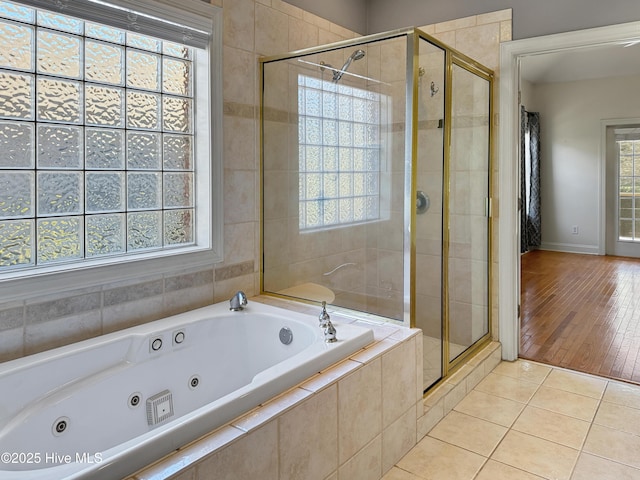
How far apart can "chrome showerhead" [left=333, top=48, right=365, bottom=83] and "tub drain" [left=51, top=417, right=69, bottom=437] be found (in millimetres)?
2062

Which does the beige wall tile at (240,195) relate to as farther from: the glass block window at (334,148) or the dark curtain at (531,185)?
the dark curtain at (531,185)

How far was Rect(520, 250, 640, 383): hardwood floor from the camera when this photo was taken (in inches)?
126

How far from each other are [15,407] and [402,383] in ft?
4.67

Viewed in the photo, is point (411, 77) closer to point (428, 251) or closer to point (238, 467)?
point (428, 251)

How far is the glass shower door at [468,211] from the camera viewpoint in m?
2.70

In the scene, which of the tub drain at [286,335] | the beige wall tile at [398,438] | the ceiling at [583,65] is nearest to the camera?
the beige wall tile at [398,438]

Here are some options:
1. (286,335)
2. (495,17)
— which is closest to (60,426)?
(286,335)

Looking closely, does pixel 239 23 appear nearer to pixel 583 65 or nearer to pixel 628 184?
pixel 583 65

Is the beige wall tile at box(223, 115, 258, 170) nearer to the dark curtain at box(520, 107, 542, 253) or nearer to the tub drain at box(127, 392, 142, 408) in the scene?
the tub drain at box(127, 392, 142, 408)

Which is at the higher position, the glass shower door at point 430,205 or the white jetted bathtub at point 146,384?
the glass shower door at point 430,205

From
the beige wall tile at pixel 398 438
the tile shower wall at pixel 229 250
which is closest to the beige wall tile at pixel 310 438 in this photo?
the beige wall tile at pixel 398 438

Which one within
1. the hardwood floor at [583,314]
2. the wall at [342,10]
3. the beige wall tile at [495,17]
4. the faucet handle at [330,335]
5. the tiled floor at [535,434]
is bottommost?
the tiled floor at [535,434]

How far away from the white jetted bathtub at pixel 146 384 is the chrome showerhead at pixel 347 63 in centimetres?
132

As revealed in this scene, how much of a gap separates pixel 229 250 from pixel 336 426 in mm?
1189
